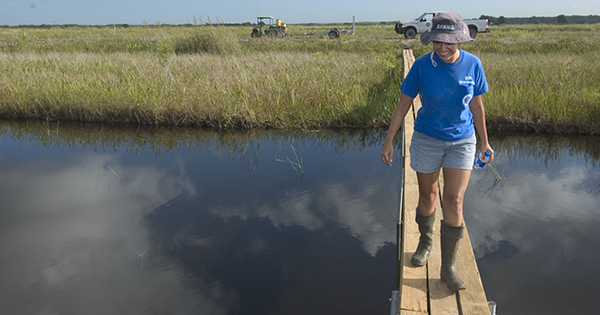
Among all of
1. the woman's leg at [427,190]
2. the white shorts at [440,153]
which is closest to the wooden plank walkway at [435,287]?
the woman's leg at [427,190]

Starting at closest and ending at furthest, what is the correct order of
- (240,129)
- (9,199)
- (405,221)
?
(405,221) < (9,199) < (240,129)

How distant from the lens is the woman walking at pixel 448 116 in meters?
2.38

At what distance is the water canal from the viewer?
3.18m

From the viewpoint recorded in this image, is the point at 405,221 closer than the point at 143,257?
Yes

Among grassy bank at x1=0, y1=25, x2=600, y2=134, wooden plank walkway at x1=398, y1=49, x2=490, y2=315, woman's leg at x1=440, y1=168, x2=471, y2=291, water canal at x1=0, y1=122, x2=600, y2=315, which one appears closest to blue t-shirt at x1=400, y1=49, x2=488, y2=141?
woman's leg at x1=440, y1=168, x2=471, y2=291

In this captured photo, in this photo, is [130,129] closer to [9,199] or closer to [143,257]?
[9,199]

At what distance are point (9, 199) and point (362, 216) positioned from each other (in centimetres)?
406

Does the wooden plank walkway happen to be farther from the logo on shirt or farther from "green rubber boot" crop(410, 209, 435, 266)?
the logo on shirt

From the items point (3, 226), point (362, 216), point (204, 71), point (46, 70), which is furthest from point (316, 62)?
point (3, 226)

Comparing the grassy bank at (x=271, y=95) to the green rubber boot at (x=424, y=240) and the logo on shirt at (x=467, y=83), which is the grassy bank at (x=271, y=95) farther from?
the logo on shirt at (x=467, y=83)

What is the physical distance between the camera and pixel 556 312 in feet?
9.73

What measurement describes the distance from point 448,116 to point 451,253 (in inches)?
33.1

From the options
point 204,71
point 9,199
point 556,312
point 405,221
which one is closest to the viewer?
point 556,312

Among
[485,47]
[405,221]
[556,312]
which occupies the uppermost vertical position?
[485,47]
